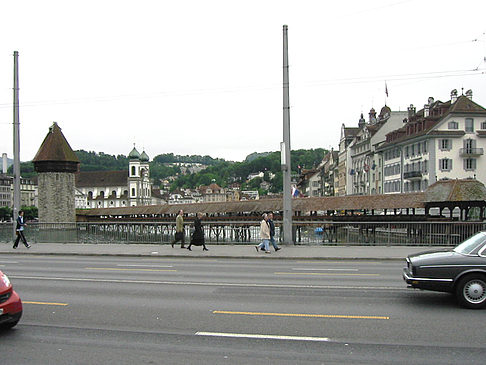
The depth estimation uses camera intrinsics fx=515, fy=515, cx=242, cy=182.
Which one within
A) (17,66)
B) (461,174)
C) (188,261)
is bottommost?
(188,261)

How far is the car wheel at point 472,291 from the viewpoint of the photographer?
952 cm

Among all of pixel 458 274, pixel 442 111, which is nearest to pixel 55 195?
pixel 442 111

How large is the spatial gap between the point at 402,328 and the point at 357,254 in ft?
41.6

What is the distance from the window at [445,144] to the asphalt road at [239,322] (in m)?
56.2

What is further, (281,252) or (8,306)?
(281,252)

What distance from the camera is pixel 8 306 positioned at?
25.2 ft

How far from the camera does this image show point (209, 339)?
7543 mm

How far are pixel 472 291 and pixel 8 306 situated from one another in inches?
315

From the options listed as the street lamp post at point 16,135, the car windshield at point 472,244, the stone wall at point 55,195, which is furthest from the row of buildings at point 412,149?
the car windshield at point 472,244

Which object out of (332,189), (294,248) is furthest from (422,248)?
(332,189)

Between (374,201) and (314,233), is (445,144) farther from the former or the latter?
(314,233)

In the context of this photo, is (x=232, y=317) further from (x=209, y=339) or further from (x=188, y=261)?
(x=188, y=261)

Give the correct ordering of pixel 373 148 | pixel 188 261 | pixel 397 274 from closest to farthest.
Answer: pixel 397 274, pixel 188 261, pixel 373 148

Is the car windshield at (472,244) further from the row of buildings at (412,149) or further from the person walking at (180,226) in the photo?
the row of buildings at (412,149)
